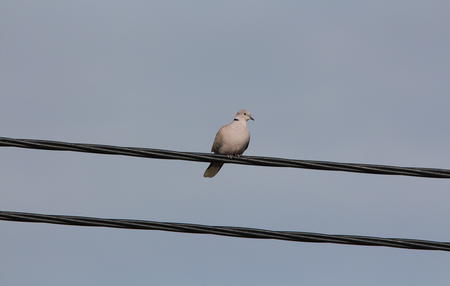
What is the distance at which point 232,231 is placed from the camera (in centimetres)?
810

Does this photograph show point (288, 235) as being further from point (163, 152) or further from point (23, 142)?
point (23, 142)

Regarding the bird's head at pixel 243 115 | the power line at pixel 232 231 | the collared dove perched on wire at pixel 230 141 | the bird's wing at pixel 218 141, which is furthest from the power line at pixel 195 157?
the bird's head at pixel 243 115

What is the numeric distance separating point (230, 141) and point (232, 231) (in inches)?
294

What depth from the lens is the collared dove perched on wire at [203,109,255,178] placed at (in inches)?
613

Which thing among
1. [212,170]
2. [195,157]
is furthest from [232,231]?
[212,170]

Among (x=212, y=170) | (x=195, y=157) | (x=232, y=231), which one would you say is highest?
(x=212, y=170)

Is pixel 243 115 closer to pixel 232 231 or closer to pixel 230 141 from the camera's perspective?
pixel 230 141

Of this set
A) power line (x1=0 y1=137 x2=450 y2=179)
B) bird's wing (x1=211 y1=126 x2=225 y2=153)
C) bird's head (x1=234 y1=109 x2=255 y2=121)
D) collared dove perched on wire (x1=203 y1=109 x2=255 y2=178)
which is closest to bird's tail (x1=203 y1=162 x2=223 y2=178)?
collared dove perched on wire (x1=203 y1=109 x2=255 y2=178)

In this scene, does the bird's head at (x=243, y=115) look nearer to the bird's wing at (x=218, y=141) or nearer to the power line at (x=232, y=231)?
the bird's wing at (x=218, y=141)

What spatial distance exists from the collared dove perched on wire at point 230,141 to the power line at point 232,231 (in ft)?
24.3

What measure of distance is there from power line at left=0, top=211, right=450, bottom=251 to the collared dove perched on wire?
7407mm

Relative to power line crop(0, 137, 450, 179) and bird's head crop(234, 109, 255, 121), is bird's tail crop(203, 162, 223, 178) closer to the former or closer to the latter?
bird's head crop(234, 109, 255, 121)

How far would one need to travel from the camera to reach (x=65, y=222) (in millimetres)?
8094

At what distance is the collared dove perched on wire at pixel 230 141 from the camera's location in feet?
51.1
